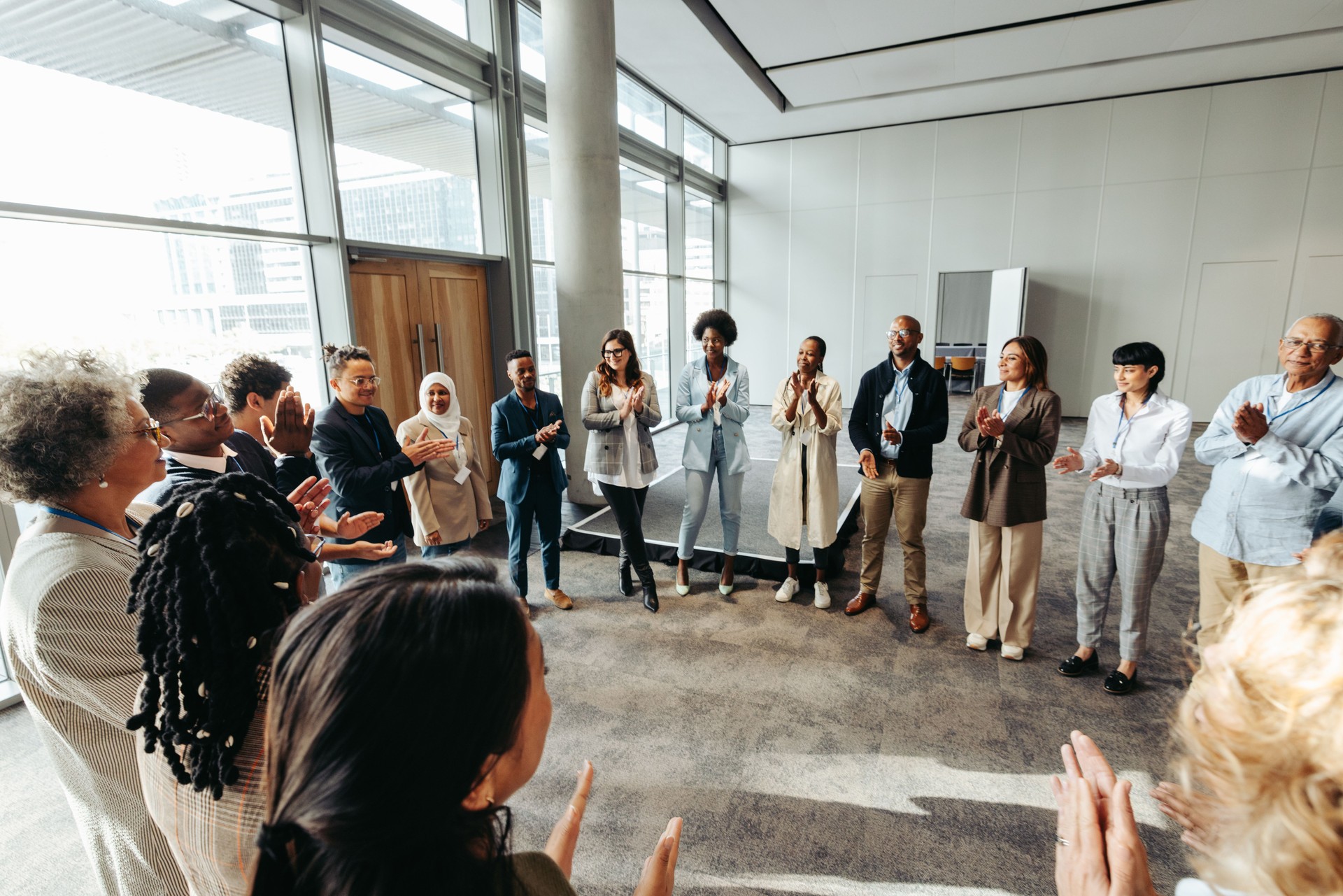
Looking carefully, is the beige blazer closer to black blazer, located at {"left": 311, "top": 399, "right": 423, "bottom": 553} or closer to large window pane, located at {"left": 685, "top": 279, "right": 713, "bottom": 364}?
black blazer, located at {"left": 311, "top": 399, "right": 423, "bottom": 553}

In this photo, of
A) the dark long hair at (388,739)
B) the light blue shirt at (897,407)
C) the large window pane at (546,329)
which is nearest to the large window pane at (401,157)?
the large window pane at (546,329)

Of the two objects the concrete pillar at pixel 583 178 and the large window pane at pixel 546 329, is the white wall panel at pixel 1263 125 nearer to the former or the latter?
the concrete pillar at pixel 583 178

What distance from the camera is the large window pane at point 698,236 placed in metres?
10.2

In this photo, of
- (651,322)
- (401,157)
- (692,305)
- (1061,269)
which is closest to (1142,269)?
(1061,269)

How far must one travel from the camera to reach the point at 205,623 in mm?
918

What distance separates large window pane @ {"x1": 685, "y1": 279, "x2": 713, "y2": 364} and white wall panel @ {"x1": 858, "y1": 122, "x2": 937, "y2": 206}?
2933 millimetres

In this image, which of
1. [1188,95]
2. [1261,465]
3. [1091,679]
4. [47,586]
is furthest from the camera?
[1188,95]

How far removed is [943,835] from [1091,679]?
1360 mm

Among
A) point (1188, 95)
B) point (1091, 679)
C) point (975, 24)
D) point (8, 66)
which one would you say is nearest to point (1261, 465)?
point (1091, 679)

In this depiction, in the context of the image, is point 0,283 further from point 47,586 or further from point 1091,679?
point 1091,679

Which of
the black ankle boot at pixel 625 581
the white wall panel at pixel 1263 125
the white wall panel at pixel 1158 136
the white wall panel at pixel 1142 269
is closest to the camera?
the black ankle boot at pixel 625 581

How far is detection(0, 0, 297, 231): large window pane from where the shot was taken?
283 centimetres

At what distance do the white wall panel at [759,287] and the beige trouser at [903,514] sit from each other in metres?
7.80

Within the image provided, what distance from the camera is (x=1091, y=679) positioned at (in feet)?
9.65
